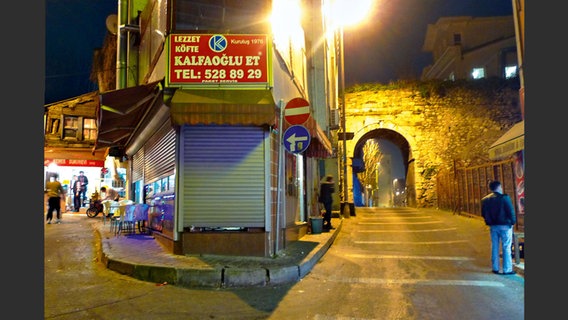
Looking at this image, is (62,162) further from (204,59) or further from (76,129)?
(204,59)

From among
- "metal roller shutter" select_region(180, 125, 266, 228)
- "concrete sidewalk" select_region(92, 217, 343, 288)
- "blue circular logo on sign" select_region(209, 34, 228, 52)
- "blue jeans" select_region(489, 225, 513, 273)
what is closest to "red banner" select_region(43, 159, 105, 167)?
"concrete sidewalk" select_region(92, 217, 343, 288)

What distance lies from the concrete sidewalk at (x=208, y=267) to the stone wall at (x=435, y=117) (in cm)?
1787

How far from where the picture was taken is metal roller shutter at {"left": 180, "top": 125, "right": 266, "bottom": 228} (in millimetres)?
7855

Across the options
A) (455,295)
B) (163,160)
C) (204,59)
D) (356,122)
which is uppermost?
(356,122)

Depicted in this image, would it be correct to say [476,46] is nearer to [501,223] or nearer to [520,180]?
[520,180]

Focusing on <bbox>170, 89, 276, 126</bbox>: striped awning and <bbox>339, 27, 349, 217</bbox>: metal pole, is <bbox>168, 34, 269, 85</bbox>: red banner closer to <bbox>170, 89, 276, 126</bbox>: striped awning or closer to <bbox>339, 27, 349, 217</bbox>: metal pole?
<bbox>170, 89, 276, 126</bbox>: striped awning

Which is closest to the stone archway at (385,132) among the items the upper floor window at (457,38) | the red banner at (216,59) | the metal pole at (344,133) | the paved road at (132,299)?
the metal pole at (344,133)

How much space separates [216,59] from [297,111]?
6.12ft

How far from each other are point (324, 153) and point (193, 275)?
6.99m

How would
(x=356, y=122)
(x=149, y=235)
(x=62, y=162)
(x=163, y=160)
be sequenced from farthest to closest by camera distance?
(x=356, y=122), (x=62, y=162), (x=149, y=235), (x=163, y=160)

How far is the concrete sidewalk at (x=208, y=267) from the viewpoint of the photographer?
21.0ft

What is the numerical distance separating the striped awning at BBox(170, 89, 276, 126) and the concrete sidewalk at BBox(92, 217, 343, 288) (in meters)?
2.50

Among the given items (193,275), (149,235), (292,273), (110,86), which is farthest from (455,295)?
(110,86)

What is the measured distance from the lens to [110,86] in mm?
23703
